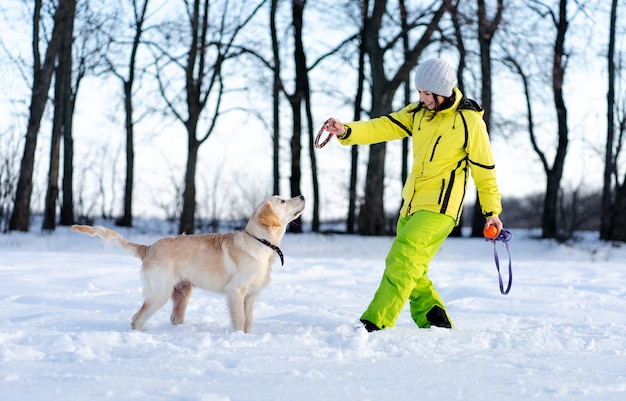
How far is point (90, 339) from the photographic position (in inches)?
158

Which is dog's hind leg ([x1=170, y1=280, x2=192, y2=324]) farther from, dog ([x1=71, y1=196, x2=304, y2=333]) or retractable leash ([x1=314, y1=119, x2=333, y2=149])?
retractable leash ([x1=314, y1=119, x2=333, y2=149])

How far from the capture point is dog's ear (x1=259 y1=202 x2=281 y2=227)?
507 cm

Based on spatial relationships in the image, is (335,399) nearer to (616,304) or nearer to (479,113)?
(479,113)

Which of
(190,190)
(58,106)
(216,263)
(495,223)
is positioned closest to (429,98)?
(495,223)

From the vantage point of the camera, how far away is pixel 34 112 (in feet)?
54.3

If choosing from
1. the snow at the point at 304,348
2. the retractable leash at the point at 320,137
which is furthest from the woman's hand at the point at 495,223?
the retractable leash at the point at 320,137

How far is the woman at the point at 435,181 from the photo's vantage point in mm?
4742

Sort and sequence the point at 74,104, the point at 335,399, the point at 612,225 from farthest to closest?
1. the point at 74,104
2. the point at 612,225
3. the point at 335,399

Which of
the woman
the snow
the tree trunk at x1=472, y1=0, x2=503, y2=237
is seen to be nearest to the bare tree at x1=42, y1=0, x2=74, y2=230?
the snow

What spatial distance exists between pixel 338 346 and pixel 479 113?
6.97 ft

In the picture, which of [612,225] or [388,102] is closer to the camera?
[388,102]

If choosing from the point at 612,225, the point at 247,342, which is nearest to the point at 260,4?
the point at 612,225

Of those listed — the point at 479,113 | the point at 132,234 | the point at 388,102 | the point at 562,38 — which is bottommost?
the point at 132,234

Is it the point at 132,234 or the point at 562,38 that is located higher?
the point at 562,38
